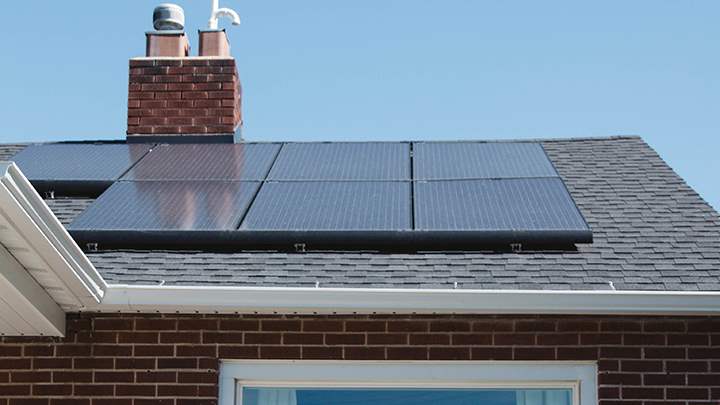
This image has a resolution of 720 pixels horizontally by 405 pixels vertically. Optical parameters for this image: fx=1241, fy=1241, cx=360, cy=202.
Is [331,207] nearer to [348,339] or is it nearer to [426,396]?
[348,339]

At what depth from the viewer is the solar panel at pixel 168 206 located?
8.38 metres

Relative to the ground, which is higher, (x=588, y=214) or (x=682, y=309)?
(x=588, y=214)

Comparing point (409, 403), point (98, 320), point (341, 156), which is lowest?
point (409, 403)

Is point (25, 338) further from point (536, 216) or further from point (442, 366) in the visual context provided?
point (536, 216)

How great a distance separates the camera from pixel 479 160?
1022cm

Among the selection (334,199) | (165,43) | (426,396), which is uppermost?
(165,43)

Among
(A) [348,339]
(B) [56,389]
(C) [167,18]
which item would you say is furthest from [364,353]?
(C) [167,18]

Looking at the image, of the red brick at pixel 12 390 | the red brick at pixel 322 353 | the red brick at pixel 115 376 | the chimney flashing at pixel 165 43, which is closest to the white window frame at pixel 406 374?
the red brick at pixel 322 353

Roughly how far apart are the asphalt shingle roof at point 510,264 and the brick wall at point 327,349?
0.83 ft

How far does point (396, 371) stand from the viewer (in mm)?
7754

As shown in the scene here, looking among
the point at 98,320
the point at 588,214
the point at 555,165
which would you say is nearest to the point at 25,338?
the point at 98,320

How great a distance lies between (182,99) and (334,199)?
10.8 feet

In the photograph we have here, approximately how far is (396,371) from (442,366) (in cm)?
29

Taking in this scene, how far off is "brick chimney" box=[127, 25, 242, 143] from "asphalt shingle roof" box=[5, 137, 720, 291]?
2.63 m
